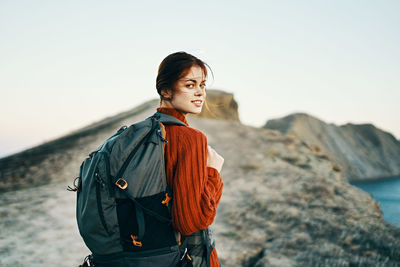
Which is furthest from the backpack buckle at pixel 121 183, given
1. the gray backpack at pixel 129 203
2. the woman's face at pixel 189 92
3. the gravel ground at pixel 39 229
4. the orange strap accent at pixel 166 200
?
the gravel ground at pixel 39 229

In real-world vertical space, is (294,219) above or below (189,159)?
below

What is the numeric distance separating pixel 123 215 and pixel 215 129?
804 cm

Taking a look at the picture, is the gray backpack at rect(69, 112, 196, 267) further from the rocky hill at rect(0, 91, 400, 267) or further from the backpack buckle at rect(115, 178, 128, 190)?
the rocky hill at rect(0, 91, 400, 267)

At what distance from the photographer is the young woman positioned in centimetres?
108

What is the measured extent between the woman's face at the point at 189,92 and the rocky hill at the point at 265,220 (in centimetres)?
245

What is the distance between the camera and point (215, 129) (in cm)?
907

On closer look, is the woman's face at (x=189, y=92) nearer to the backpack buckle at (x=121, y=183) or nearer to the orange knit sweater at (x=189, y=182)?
the orange knit sweater at (x=189, y=182)

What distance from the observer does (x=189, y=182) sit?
107cm

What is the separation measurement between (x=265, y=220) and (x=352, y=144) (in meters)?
31.8

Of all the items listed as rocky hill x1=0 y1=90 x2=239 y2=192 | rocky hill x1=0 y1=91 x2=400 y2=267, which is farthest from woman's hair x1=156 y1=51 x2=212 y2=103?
rocky hill x1=0 y1=90 x2=239 y2=192

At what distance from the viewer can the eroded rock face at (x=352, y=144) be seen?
27062 millimetres

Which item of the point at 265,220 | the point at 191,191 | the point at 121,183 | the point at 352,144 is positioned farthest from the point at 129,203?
the point at 352,144

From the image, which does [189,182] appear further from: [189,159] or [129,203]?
[129,203]

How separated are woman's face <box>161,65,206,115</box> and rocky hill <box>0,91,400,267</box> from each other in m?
2.45
